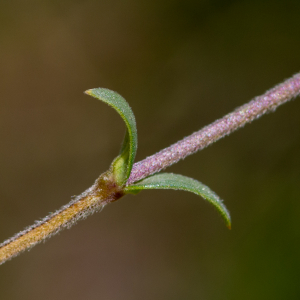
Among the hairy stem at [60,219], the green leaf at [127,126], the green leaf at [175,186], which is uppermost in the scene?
the green leaf at [127,126]

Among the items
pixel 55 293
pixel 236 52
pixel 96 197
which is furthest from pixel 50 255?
pixel 96 197

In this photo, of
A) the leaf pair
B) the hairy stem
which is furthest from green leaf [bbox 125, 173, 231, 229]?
the hairy stem

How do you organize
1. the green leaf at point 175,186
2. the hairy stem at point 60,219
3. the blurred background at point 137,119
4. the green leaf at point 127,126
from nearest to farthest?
the hairy stem at point 60,219 → the green leaf at point 127,126 → the green leaf at point 175,186 → the blurred background at point 137,119

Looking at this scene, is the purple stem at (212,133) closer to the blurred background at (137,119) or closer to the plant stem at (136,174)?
the plant stem at (136,174)

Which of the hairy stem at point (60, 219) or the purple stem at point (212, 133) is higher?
the purple stem at point (212, 133)

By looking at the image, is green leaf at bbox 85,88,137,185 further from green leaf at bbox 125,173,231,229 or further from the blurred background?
the blurred background

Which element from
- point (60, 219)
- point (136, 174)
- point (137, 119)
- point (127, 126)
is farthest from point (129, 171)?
point (137, 119)

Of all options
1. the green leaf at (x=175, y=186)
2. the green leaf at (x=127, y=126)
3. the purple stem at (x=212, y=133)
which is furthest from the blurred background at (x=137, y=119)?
the green leaf at (x=127, y=126)
